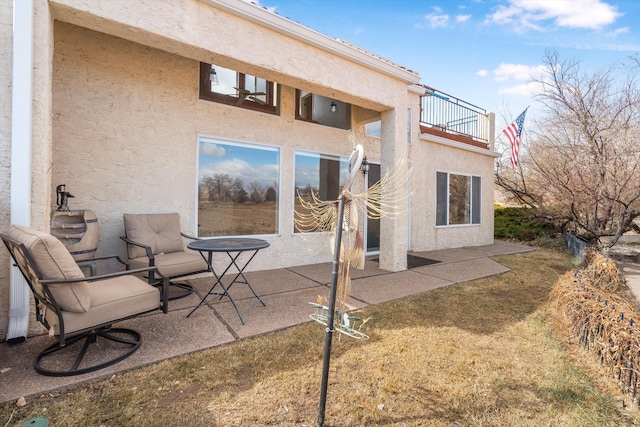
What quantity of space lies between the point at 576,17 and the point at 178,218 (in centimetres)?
1006

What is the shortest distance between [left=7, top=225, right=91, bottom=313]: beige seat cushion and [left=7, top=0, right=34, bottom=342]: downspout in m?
0.46

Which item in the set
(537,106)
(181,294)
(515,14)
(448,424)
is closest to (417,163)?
(537,106)

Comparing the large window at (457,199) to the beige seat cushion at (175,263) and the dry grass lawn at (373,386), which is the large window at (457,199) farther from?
the beige seat cushion at (175,263)

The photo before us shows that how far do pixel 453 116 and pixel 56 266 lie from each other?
33.6 ft

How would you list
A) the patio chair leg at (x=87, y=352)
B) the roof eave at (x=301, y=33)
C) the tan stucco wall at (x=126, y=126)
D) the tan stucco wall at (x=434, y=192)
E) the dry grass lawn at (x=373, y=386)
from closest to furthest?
the dry grass lawn at (x=373, y=386) → the patio chair leg at (x=87, y=352) → the roof eave at (x=301, y=33) → the tan stucco wall at (x=126, y=126) → the tan stucco wall at (x=434, y=192)

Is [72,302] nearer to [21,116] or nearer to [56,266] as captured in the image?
[56,266]

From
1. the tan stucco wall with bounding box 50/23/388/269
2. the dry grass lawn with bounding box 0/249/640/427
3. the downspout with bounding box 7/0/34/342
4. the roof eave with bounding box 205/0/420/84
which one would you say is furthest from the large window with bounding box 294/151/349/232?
the downspout with bounding box 7/0/34/342

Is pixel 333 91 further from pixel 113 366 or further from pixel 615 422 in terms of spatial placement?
pixel 615 422

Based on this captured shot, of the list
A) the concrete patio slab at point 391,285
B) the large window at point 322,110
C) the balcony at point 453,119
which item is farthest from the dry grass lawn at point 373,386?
the balcony at point 453,119

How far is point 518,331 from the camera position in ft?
10.7

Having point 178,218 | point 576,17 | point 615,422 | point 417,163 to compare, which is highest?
point 576,17

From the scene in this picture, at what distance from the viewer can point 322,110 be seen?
21.2 feet

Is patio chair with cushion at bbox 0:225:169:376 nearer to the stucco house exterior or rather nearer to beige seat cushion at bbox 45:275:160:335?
beige seat cushion at bbox 45:275:160:335

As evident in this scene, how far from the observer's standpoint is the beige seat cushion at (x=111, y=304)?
2215 mm
